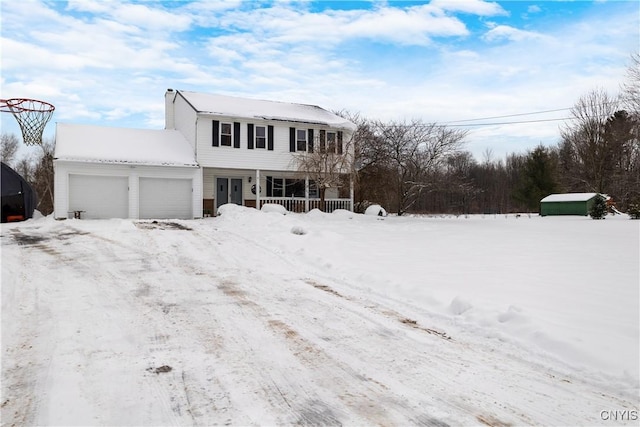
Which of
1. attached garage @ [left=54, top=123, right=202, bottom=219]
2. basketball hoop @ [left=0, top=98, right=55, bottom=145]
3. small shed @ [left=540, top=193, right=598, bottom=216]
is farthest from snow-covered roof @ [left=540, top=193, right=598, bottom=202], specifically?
basketball hoop @ [left=0, top=98, right=55, bottom=145]

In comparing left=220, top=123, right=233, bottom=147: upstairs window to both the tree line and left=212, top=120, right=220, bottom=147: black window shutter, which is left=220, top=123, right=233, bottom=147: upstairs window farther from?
the tree line

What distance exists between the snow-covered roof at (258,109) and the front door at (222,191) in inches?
153

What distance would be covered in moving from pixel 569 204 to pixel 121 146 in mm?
24506

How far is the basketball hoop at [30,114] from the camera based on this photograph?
52.1ft

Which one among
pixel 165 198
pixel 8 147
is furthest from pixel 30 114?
pixel 8 147

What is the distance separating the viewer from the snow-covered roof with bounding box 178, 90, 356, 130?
68.1ft

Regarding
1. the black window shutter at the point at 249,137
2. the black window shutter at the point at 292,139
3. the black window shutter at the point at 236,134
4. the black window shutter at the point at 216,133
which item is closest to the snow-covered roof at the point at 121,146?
the black window shutter at the point at 216,133

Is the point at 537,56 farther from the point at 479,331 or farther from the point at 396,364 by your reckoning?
the point at 396,364

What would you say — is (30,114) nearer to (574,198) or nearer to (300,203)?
(300,203)

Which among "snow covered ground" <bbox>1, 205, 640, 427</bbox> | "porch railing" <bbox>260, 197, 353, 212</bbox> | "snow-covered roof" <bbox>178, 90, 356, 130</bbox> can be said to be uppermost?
"snow-covered roof" <bbox>178, 90, 356, 130</bbox>

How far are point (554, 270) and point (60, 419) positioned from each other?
7.59 metres

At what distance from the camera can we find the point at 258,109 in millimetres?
22547

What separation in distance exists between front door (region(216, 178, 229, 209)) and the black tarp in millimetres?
8572

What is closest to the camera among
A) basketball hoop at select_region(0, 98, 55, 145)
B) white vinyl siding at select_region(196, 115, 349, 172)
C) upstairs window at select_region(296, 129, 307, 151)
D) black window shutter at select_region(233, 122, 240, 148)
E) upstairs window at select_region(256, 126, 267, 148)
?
basketball hoop at select_region(0, 98, 55, 145)
